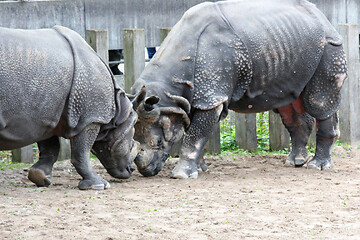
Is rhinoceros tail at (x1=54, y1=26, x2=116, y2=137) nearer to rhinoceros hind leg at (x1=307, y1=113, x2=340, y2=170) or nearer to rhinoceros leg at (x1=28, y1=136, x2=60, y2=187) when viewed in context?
rhinoceros leg at (x1=28, y1=136, x2=60, y2=187)

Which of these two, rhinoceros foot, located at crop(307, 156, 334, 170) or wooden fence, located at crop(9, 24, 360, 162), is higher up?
wooden fence, located at crop(9, 24, 360, 162)

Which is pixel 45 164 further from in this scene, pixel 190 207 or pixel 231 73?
pixel 231 73

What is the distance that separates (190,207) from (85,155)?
4.02 ft

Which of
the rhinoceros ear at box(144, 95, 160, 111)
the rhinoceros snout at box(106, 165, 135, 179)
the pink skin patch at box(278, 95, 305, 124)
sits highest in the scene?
the rhinoceros ear at box(144, 95, 160, 111)

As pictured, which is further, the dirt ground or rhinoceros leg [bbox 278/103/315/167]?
rhinoceros leg [bbox 278/103/315/167]

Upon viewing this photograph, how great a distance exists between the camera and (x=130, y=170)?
23.6 ft

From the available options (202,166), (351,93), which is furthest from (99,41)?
(351,93)

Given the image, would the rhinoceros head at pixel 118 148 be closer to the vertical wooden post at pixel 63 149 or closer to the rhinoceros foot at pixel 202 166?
the rhinoceros foot at pixel 202 166

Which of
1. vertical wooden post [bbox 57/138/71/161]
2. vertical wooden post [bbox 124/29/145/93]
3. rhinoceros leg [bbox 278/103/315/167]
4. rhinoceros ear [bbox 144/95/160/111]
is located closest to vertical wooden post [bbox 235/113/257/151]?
rhinoceros leg [bbox 278/103/315/167]

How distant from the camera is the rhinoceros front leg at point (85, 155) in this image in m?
6.52

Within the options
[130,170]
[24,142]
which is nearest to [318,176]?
[130,170]

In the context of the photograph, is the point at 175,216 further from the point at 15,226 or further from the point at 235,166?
the point at 235,166

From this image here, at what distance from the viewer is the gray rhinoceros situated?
7449 millimetres

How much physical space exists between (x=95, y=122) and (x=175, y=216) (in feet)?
4.49
